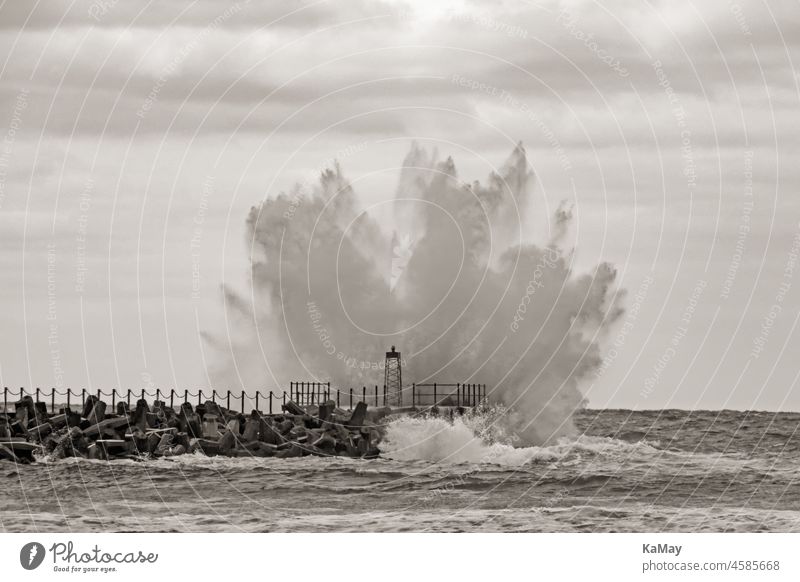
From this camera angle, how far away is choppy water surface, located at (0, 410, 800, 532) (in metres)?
52.3

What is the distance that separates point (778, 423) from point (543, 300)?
180 feet

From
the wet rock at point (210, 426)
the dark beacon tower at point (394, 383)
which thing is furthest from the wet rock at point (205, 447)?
the dark beacon tower at point (394, 383)

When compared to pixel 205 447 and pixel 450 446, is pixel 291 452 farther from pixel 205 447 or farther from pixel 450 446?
pixel 450 446

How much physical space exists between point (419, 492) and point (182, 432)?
13527 millimetres

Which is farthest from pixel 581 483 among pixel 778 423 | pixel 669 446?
pixel 778 423

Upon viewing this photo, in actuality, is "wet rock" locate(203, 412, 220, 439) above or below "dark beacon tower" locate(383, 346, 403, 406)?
below

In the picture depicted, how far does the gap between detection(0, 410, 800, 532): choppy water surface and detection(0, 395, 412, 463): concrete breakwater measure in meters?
1.09

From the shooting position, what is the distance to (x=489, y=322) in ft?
287

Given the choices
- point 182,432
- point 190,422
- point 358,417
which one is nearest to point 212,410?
point 190,422

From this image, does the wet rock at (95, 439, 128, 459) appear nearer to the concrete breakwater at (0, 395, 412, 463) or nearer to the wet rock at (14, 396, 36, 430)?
the concrete breakwater at (0, 395, 412, 463)

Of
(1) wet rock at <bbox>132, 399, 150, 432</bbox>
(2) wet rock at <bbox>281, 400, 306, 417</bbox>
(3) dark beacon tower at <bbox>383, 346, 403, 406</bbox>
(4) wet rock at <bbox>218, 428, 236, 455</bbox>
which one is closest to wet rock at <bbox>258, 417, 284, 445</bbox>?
(4) wet rock at <bbox>218, 428, 236, 455</bbox>

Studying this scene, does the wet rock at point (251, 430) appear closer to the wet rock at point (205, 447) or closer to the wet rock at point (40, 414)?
the wet rock at point (205, 447)

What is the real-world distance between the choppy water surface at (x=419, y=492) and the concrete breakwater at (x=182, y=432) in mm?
1088
